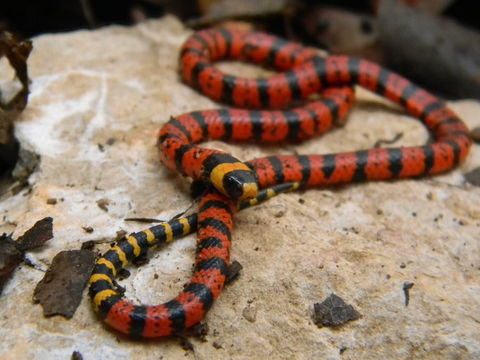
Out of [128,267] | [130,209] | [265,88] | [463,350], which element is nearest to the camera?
[463,350]

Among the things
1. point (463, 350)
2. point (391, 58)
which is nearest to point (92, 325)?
point (463, 350)

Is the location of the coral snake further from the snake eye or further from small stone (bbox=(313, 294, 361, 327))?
small stone (bbox=(313, 294, 361, 327))

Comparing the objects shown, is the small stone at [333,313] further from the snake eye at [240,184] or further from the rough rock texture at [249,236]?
the snake eye at [240,184]

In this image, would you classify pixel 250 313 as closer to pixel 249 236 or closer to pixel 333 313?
pixel 333 313

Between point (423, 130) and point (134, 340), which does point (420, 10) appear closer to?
point (423, 130)

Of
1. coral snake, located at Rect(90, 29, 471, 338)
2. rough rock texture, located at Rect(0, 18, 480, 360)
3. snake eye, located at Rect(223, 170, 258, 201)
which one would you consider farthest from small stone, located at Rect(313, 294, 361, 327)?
snake eye, located at Rect(223, 170, 258, 201)

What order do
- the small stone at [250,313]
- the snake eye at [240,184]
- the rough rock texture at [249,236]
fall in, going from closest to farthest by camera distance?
1. the rough rock texture at [249,236]
2. the small stone at [250,313]
3. the snake eye at [240,184]

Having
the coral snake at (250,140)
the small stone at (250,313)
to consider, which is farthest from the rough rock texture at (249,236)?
the coral snake at (250,140)
